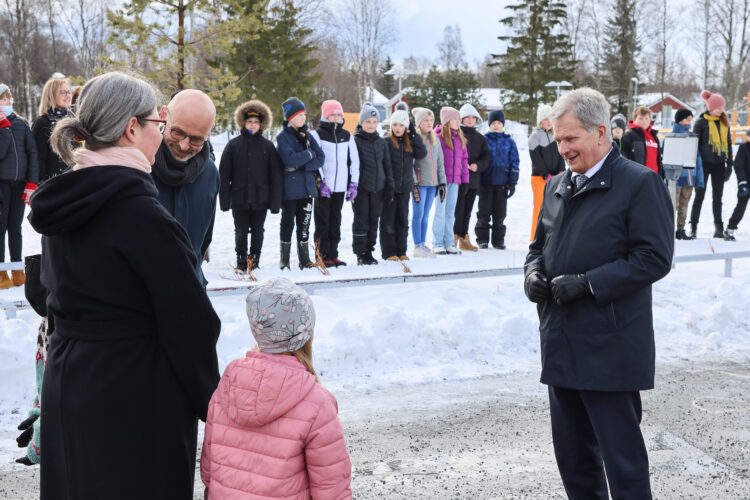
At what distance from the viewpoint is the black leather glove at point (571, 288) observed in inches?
121

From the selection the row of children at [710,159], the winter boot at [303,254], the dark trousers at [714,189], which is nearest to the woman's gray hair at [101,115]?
the winter boot at [303,254]

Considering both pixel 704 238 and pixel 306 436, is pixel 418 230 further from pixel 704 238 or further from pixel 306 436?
pixel 306 436

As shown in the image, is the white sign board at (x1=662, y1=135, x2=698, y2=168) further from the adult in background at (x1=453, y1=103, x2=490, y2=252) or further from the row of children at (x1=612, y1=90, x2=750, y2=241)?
the adult in background at (x1=453, y1=103, x2=490, y2=252)

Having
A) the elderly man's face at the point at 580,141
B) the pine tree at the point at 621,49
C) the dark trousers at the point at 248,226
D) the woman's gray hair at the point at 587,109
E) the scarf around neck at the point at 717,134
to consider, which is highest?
the pine tree at the point at 621,49

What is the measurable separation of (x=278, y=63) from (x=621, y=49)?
26751 millimetres

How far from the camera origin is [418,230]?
34.5ft

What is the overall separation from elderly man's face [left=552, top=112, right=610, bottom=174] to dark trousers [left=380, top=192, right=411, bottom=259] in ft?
22.2

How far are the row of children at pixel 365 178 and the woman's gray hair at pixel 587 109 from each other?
5.62 metres

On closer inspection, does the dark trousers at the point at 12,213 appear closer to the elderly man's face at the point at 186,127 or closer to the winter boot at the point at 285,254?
the winter boot at the point at 285,254

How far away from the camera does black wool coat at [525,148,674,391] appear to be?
3066mm

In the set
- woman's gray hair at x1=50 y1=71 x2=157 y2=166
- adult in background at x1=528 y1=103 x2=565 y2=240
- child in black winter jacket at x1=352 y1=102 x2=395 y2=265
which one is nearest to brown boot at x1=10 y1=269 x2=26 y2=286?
child in black winter jacket at x1=352 y1=102 x2=395 y2=265

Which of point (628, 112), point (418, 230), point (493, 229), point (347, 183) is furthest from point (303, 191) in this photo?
point (628, 112)

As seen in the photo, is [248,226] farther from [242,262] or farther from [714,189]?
[714,189]

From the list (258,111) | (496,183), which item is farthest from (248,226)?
(496,183)
